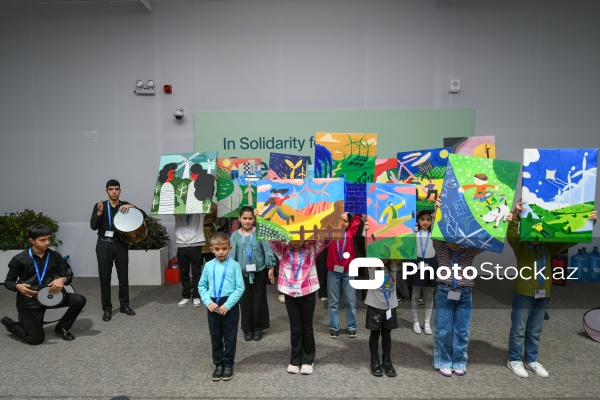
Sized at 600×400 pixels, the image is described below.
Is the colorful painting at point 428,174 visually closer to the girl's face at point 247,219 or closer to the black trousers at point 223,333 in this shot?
the girl's face at point 247,219

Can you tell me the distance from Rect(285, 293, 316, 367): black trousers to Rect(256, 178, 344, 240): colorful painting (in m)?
0.58

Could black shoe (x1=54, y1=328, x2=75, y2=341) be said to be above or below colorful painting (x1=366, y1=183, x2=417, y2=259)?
below

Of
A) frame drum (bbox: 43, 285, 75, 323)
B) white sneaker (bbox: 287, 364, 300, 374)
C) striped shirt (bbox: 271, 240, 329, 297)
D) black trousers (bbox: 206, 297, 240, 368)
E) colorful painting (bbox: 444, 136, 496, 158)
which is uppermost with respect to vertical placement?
colorful painting (bbox: 444, 136, 496, 158)

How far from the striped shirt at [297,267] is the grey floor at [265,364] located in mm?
754

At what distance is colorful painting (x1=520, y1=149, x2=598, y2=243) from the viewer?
3264mm

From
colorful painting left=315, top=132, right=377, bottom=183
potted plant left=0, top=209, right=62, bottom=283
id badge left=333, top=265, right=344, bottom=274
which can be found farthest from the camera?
potted plant left=0, top=209, right=62, bottom=283

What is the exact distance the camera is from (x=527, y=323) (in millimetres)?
3613

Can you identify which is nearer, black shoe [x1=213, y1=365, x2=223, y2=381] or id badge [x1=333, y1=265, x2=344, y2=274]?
black shoe [x1=213, y1=365, x2=223, y2=381]

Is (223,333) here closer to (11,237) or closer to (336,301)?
(336,301)

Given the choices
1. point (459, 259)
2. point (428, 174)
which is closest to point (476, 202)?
point (459, 259)

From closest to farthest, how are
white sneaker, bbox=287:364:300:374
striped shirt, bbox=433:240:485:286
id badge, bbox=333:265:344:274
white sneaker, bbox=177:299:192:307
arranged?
striped shirt, bbox=433:240:485:286 → white sneaker, bbox=287:364:300:374 → id badge, bbox=333:265:344:274 → white sneaker, bbox=177:299:192:307

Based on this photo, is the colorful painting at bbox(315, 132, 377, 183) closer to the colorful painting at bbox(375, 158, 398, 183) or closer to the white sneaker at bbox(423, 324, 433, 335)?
the colorful painting at bbox(375, 158, 398, 183)

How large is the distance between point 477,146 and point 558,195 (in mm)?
1701

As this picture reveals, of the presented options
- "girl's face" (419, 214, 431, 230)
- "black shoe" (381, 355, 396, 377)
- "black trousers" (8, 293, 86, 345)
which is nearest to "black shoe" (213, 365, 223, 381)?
"black shoe" (381, 355, 396, 377)
